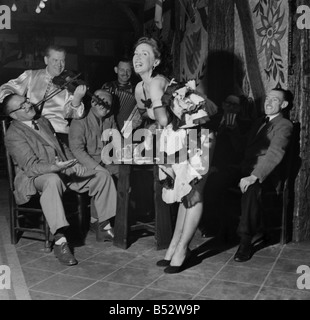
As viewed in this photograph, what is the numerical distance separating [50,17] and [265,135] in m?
7.47

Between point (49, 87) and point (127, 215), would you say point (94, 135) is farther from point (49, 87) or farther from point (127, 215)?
point (127, 215)

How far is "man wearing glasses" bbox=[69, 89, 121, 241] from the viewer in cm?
416

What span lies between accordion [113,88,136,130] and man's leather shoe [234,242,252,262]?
210 cm

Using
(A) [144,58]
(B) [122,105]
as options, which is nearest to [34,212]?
(A) [144,58]

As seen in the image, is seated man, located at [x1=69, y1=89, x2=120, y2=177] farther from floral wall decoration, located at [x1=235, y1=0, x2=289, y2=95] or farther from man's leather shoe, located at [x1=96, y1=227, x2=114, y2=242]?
floral wall decoration, located at [x1=235, y1=0, x2=289, y2=95]

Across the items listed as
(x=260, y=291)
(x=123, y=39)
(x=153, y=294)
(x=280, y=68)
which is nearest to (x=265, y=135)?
(x=280, y=68)

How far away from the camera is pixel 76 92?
4.32 m

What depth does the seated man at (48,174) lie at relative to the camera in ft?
11.8

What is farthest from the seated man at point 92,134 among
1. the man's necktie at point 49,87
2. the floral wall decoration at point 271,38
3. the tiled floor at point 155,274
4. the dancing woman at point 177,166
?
the floral wall decoration at point 271,38

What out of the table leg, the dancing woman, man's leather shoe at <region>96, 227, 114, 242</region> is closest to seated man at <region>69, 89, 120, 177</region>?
the table leg

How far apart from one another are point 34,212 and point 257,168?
6.42 feet

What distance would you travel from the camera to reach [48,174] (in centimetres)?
370

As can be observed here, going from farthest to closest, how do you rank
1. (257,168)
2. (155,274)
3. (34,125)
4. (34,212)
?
(34,125), (34,212), (257,168), (155,274)
